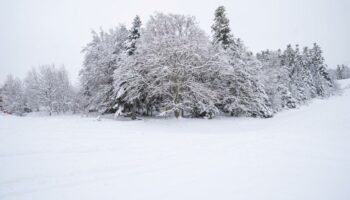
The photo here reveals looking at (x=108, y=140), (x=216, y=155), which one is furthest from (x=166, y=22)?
(x=216, y=155)

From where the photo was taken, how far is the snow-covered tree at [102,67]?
1006 inches

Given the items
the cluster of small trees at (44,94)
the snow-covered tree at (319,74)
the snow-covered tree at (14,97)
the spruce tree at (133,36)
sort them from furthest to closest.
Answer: the snow-covered tree at (319,74)
the snow-covered tree at (14,97)
the cluster of small trees at (44,94)
the spruce tree at (133,36)

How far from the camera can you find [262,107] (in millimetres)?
26219

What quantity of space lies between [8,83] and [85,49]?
45785 millimetres

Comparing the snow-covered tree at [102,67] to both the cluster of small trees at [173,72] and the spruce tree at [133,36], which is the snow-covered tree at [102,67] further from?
the spruce tree at [133,36]

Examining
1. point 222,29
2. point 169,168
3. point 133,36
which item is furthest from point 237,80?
point 169,168

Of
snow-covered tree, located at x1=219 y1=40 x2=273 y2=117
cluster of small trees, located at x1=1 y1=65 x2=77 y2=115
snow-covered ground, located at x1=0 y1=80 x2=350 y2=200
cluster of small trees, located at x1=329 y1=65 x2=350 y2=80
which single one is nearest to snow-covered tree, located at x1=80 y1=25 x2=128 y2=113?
snow-covered tree, located at x1=219 y1=40 x2=273 y2=117

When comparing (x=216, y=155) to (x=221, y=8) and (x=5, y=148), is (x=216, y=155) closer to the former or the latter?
(x=5, y=148)

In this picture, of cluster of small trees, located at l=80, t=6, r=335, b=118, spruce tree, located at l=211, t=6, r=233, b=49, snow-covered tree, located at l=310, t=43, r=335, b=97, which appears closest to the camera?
cluster of small trees, located at l=80, t=6, r=335, b=118

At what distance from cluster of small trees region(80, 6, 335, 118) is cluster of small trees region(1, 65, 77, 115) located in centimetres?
2255

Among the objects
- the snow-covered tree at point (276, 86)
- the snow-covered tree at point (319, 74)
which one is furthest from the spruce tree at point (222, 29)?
the snow-covered tree at point (319, 74)

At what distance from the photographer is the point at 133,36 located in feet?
79.7

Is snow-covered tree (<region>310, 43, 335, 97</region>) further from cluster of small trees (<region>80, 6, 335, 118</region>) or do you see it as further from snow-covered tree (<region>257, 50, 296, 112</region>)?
cluster of small trees (<region>80, 6, 335, 118</region>)

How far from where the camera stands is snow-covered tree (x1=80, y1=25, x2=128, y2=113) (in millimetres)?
25547
